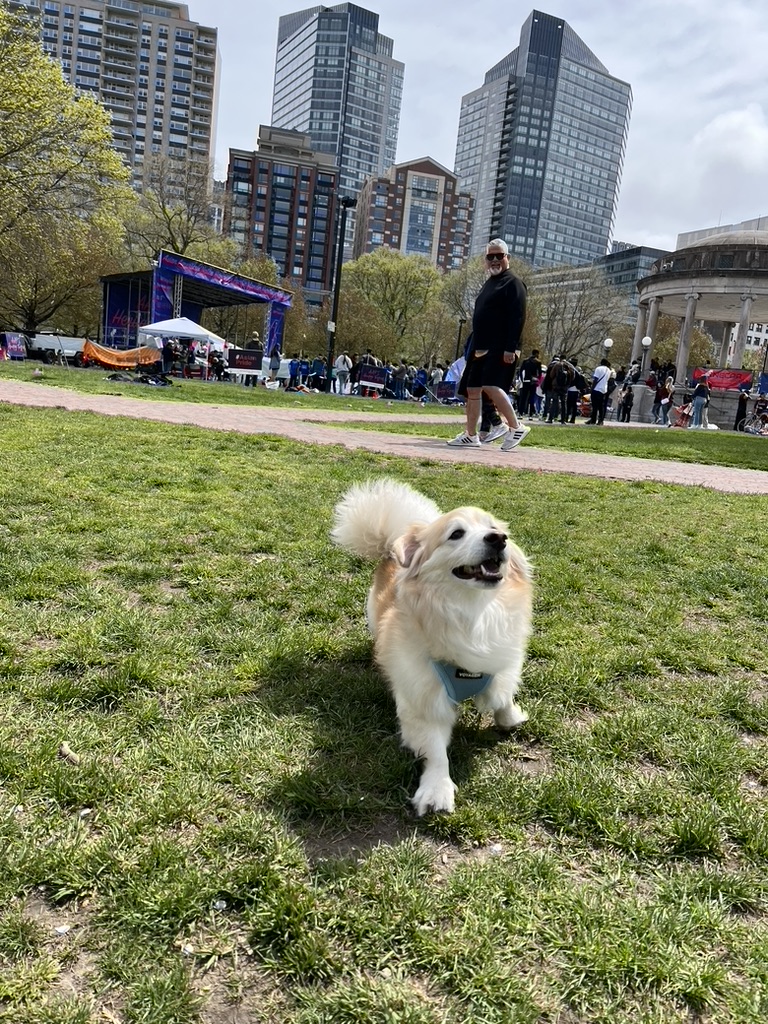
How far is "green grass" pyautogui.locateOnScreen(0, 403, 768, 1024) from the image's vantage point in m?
1.49

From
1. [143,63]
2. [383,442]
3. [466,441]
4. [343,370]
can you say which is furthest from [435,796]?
[143,63]

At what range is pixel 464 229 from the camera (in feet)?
532

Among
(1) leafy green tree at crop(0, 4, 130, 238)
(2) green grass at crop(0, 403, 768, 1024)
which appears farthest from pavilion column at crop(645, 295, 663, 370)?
(2) green grass at crop(0, 403, 768, 1024)

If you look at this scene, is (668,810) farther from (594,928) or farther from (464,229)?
(464,229)

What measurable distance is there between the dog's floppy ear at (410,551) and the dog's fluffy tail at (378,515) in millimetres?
367

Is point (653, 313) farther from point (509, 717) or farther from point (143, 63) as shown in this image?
point (143, 63)

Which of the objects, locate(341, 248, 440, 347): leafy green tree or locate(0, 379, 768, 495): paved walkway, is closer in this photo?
locate(0, 379, 768, 495): paved walkway

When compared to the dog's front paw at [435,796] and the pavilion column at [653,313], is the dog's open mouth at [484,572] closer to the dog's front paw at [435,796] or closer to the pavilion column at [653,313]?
the dog's front paw at [435,796]

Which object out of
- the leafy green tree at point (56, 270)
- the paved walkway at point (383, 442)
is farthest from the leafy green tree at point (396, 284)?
the paved walkway at point (383, 442)

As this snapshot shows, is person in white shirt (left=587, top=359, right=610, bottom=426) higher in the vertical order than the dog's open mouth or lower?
higher

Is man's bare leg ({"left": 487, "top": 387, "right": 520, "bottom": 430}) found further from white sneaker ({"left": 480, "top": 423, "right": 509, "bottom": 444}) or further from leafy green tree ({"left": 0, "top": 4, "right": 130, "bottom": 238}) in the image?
leafy green tree ({"left": 0, "top": 4, "right": 130, "bottom": 238})

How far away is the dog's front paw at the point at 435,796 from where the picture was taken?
211cm

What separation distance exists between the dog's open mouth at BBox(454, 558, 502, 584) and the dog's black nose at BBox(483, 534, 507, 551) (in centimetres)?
5

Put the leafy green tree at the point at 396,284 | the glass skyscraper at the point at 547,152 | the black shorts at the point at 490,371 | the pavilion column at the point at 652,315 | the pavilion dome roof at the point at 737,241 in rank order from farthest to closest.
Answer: the glass skyscraper at the point at 547,152 < the leafy green tree at the point at 396,284 < the pavilion column at the point at 652,315 < the pavilion dome roof at the point at 737,241 < the black shorts at the point at 490,371
